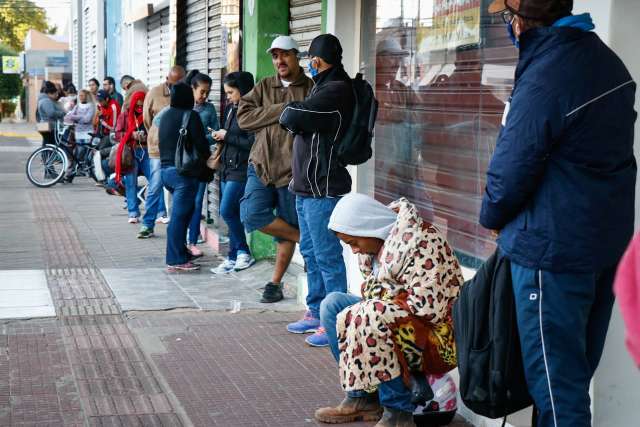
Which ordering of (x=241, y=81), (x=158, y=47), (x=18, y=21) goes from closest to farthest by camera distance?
(x=241, y=81) → (x=158, y=47) → (x=18, y=21)

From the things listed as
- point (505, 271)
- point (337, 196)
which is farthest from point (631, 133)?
point (337, 196)

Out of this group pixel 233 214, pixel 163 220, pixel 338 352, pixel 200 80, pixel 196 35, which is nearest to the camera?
pixel 338 352

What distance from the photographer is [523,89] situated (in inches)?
137

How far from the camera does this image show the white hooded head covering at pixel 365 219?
15.7 ft

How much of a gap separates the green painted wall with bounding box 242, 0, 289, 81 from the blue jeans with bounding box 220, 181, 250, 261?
110 cm

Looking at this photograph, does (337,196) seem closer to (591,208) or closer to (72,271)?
(591,208)

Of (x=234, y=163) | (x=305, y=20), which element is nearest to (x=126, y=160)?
(x=234, y=163)

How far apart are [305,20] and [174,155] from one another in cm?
166

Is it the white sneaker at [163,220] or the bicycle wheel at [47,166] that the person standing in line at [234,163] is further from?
the bicycle wheel at [47,166]

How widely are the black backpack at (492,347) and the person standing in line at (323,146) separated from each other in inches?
100

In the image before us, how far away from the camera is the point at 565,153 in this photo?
3482mm

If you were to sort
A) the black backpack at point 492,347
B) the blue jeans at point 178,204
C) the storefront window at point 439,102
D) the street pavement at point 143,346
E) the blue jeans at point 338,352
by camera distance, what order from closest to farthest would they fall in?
the black backpack at point 492,347 < the blue jeans at point 338,352 < the street pavement at point 143,346 < the storefront window at point 439,102 < the blue jeans at point 178,204

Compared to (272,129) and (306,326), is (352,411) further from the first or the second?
(272,129)

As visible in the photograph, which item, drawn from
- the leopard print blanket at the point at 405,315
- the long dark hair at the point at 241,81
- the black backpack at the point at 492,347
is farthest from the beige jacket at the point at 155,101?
the black backpack at the point at 492,347
